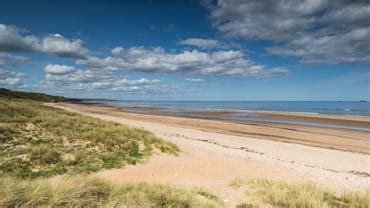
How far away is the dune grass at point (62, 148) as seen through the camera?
8.95 m

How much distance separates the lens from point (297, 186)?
23.8 feet

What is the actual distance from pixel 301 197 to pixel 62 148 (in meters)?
9.52

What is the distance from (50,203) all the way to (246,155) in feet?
37.2

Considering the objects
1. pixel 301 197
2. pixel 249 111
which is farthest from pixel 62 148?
pixel 249 111

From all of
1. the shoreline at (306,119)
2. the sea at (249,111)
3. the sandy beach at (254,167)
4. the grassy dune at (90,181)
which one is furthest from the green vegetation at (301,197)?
the sea at (249,111)

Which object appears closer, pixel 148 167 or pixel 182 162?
pixel 148 167

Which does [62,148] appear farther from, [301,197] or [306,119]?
[306,119]

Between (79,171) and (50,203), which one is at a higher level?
(50,203)

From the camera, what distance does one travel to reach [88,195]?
16.1 ft

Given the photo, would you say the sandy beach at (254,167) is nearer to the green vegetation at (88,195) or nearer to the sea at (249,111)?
the green vegetation at (88,195)

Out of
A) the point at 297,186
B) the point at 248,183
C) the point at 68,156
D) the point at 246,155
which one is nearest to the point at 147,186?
the point at 248,183

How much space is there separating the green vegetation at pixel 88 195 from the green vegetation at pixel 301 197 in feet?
4.08

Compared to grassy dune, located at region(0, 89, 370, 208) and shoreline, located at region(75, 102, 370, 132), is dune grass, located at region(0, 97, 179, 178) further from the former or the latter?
shoreline, located at region(75, 102, 370, 132)

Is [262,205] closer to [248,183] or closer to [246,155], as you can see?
[248,183]
